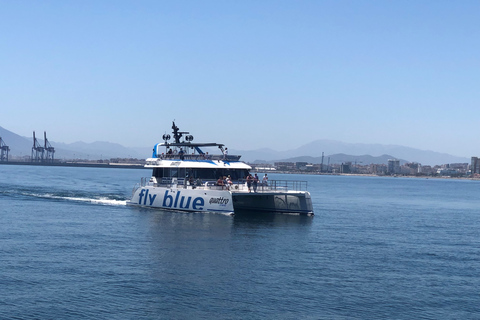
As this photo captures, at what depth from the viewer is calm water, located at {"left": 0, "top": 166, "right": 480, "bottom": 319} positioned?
51.4 feet

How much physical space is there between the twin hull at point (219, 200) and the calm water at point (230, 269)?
3.42 feet

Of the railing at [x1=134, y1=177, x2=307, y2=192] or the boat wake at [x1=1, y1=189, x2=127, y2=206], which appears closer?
the railing at [x1=134, y1=177, x2=307, y2=192]

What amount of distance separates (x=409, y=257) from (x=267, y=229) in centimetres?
878

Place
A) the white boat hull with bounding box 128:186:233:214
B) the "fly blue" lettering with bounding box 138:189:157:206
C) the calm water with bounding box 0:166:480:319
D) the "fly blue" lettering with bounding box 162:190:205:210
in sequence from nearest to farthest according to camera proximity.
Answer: the calm water with bounding box 0:166:480:319
the white boat hull with bounding box 128:186:233:214
the "fly blue" lettering with bounding box 162:190:205:210
the "fly blue" lettering with bounding box 138:189:157:206

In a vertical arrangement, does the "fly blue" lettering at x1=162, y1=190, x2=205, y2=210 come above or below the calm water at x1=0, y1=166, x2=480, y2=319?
above

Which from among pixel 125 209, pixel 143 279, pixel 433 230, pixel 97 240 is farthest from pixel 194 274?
pixel 125 209

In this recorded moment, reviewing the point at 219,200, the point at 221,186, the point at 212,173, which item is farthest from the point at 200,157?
the point at 219,200

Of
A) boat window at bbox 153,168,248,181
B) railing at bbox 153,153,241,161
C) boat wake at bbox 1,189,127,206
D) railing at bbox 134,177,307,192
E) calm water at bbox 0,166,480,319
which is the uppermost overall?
railing at bbox 153,153,241,161

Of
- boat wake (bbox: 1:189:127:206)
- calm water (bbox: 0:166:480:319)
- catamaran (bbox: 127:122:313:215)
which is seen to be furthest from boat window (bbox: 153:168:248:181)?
boat wake (bbox: 1:189:127:206)

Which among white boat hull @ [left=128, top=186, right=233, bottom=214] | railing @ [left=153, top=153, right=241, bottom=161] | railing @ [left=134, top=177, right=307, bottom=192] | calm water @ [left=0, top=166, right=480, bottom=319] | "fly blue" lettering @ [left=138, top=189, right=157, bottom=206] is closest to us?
calm water @ [left=0, top=166, right=480, bottom=319]

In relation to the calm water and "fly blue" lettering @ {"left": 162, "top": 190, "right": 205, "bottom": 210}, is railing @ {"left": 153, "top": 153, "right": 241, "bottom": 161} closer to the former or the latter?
"fly blue" lettering @ {"left": 162, "top": 190, "right": 205, "bottom": 210}

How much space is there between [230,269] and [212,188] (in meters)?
15.4

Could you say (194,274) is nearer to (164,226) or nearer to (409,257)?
(409,257)

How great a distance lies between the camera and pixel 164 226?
30328 mm
